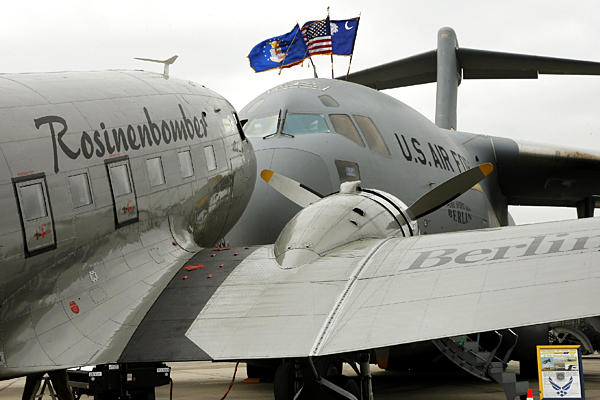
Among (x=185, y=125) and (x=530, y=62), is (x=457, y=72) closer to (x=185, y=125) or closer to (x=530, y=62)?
(x=530, y=62)

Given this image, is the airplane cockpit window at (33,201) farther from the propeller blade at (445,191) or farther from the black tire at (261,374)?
the black tire at (261,374)

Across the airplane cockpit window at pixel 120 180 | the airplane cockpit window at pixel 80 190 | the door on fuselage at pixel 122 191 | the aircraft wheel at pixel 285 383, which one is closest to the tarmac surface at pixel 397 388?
the aircraft wheel at pixel 285 383

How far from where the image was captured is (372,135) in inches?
467

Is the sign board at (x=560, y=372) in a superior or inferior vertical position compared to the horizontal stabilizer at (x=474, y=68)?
inferior

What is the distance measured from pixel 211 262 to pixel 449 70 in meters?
14.9

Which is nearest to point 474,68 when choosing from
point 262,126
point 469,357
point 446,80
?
point 446,80

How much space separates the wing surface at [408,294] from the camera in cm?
477

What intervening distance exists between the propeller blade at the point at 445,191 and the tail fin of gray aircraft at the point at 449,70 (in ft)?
37.9

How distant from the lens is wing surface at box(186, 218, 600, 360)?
4.77 m

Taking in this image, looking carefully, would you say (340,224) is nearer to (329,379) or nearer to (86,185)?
(329,379)

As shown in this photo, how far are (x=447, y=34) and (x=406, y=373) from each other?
426 inches

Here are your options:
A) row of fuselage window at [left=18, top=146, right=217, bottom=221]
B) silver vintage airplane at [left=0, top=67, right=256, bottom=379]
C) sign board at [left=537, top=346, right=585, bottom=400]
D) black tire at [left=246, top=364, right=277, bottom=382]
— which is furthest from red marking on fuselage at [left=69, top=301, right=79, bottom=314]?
black tire at [left=246, top=364, right=277, bottom=382]

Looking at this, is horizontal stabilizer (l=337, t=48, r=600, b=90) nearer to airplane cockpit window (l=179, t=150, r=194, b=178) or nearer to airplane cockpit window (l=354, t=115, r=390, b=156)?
airplane cockpit window (l=354, t=115, r=390, b=156)

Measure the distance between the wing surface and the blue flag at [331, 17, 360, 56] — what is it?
9.86 m
